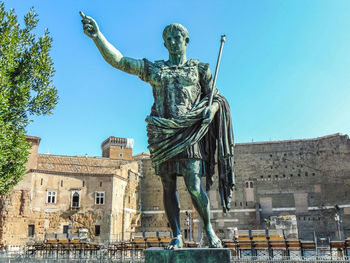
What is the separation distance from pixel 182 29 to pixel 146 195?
116ft

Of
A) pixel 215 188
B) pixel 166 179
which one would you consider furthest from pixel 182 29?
pixel 215 188

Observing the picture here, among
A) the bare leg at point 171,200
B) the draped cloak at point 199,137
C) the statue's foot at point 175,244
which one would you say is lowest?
the statue's foot at point 175,244

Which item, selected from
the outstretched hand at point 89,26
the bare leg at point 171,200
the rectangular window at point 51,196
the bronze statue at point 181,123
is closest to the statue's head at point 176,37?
the bronze statue at point 181,123

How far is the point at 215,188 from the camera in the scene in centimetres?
3584

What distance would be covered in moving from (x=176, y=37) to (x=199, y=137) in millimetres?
1182

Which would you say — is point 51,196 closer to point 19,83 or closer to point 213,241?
point 19,83

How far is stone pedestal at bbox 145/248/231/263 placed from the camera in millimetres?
2973

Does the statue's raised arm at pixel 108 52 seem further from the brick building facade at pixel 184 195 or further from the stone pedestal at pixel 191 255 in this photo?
the brick building facade at pixel 184 195

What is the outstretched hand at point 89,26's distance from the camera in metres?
3.67

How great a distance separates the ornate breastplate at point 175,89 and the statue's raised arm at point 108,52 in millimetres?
256

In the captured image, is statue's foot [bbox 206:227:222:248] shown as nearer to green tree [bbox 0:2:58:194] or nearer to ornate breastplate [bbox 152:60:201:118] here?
ornate breastplate [bbox 152:60:201:118]

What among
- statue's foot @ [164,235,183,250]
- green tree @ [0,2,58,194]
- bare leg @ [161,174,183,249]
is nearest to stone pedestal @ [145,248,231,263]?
statue's foot @ [164,235,183,250]

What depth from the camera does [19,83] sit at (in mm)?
11266

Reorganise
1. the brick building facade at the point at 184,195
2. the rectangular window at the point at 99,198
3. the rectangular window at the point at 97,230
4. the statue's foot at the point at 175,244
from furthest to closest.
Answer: the rectangular window at the point at 99,198, the rectangular window at the point at 97,230, the brick building facade at the point at 184,195, the statue's foot at the point at 175,244
